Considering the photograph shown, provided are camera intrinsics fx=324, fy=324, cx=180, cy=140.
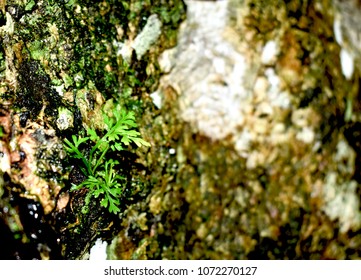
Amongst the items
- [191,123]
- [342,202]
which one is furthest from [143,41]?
[342,202]

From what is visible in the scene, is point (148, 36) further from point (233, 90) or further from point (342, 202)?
point (342, 202)

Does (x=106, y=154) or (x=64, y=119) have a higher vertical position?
(x=64, y=119)

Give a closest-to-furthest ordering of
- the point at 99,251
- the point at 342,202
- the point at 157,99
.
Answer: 1. the point at 342,202
2. the point at 157,99
3. the point at 99,251

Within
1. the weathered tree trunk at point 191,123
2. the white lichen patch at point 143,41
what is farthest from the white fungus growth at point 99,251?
the white lichen patch at point 143,41

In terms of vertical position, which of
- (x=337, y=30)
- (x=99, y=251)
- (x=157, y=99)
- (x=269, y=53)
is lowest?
(x=99, y=251)
